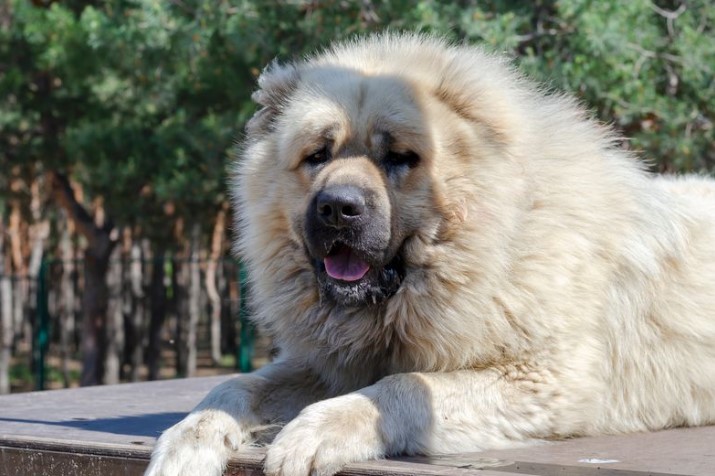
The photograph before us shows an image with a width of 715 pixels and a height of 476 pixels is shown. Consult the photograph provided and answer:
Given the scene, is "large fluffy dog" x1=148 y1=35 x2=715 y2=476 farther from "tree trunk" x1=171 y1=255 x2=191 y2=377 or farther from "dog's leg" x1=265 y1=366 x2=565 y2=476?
"tree trunk" x1=171 y1=255 x2=191 y2=377

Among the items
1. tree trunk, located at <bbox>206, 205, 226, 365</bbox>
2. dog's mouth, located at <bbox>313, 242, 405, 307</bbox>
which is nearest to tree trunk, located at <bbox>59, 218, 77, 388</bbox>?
tree trunk, located at <bbox>206, 205, 226, 365</bbox>

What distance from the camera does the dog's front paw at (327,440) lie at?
3.25m

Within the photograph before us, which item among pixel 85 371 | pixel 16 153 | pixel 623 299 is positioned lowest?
pixel 85 371

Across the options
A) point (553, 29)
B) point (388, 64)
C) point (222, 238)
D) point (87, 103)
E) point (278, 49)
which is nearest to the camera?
point (388, 64)

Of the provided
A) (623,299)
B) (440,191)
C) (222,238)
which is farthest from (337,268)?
(222,238)

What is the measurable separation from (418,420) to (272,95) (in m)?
1.62

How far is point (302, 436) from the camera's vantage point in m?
3.33

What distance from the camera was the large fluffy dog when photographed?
12.2 ft

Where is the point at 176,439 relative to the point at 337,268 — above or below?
below

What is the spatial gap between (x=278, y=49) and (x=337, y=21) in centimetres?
93

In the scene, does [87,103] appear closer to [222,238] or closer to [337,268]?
[222,238]

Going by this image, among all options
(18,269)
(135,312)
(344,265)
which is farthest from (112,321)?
(344,265)

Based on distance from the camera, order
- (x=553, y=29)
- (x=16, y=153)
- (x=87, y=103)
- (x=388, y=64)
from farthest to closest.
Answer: (x=16, y=153) < (x=87, y=103) < (x=553, y=29) < (x=388, y=64)

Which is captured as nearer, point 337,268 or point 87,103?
point 337,268
